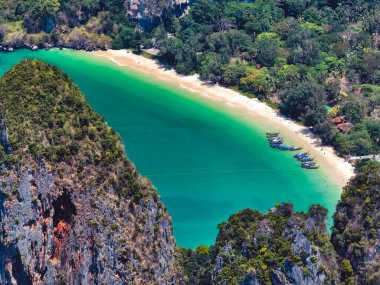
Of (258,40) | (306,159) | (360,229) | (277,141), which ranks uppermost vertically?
(258,40)

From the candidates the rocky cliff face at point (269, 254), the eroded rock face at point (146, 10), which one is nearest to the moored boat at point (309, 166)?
the rocky cliff face at point (269, 254)

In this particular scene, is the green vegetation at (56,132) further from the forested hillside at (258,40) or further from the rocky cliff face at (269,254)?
the forested hillside at (258,40)

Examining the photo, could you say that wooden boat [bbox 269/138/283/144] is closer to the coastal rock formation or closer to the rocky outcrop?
the coastal rock formation

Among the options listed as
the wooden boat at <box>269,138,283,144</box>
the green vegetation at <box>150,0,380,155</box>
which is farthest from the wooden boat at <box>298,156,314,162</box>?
the wooden boat at <box>269,138,283,144</box>

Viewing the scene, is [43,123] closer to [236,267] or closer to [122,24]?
[236,267]

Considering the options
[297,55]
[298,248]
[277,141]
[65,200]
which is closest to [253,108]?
[277,141]

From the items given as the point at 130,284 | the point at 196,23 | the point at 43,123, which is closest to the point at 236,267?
the point at 130,284

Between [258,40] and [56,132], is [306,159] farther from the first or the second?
[56,132]
